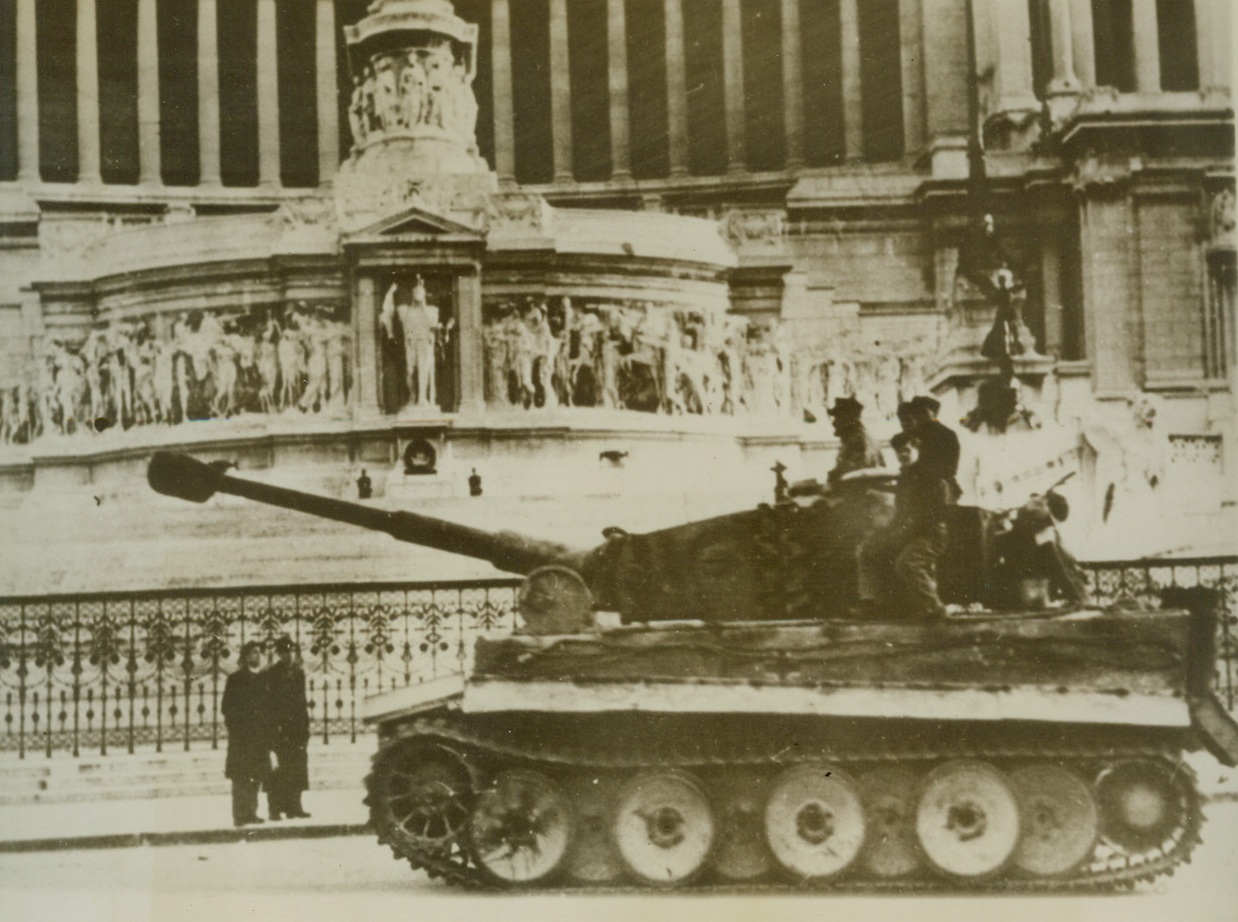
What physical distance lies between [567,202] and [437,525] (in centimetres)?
1287

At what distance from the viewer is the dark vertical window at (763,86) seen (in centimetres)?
2517

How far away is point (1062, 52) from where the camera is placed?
77.6ft

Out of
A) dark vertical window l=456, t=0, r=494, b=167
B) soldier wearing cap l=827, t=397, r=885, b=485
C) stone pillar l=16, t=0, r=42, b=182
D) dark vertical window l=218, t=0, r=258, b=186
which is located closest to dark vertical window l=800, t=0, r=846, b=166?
dark vertical window l=456, t=0, r=494, b=167

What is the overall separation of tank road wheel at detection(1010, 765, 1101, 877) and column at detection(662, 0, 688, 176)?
12375mm

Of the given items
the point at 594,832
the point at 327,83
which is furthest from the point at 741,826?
the point at 327,83

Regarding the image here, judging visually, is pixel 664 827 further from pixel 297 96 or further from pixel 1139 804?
pixel 297 96

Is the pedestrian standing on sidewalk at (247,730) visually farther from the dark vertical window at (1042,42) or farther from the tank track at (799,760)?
the dark vertical window at (1042,42)

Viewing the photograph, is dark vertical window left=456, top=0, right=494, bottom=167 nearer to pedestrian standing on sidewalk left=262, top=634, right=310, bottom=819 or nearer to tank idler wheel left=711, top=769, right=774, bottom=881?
pedestrian standing on sidewalk left=262, top=634, right=310, bottom=819

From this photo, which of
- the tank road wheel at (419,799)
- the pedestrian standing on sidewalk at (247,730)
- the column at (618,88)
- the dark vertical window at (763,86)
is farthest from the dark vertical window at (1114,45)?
the tank road wheel at (419,799)

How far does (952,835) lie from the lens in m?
11.1

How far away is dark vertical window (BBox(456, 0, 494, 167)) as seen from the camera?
86.7 feet

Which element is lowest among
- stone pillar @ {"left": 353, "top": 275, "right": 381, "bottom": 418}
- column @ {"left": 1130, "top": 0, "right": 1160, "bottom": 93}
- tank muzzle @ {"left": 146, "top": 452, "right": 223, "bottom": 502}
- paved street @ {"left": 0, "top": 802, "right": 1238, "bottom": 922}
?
paved street @ {"left": 0, "top": 802, "right": 1238, "bottom": 922}

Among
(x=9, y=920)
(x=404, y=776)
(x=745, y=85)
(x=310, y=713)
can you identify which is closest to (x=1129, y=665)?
(x=404, y=776)

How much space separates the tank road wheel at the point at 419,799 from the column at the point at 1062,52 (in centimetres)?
1641
